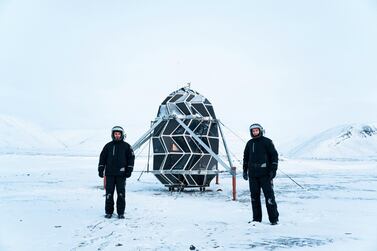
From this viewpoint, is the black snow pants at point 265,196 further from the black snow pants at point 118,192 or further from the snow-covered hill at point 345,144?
the snow-covered hill at point 345,144

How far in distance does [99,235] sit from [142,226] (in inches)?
41.4

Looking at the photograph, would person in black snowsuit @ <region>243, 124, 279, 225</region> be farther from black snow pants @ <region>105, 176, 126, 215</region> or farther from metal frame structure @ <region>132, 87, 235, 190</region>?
metal frame structure @ <region>132, 87, 235, 190</region>

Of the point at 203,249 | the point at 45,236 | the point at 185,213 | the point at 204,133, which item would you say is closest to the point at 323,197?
the point at 204,133

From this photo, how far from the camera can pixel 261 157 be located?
309 inches

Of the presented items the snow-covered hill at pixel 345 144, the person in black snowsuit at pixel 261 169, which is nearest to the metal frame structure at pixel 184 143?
the person in black snowsuit at pixel 261 169

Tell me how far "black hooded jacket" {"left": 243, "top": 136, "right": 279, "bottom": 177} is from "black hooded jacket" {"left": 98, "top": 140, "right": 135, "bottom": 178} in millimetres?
2506

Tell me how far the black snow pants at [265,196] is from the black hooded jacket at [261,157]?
0.14 meters

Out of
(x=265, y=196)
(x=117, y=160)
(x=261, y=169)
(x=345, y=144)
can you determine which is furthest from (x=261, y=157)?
(x=345, y=144)

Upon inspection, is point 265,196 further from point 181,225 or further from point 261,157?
point 181,225

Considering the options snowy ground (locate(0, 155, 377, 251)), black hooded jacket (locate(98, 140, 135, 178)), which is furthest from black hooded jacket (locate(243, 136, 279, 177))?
black hooded jacket (locate(98, 140, 135, 178))

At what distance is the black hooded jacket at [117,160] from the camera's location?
27.6ft

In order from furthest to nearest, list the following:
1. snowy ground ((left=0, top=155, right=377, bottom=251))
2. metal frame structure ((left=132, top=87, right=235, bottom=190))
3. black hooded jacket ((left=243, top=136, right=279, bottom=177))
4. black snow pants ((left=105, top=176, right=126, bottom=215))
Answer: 1. metal frame structure ((left=132, top=87, right=235, bottom=190))
2. black snow pants ((left=105, top=176, right=126, bottom=215))
3. black hooded jacket ((left=243, top=136, right=279, bottom=177))
4. snowy ground ((left=0, top=155, right=377, bottom=251))

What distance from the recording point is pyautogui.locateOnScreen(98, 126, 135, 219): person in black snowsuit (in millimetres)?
8398

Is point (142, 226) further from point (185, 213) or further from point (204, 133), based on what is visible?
point (204, 133)
